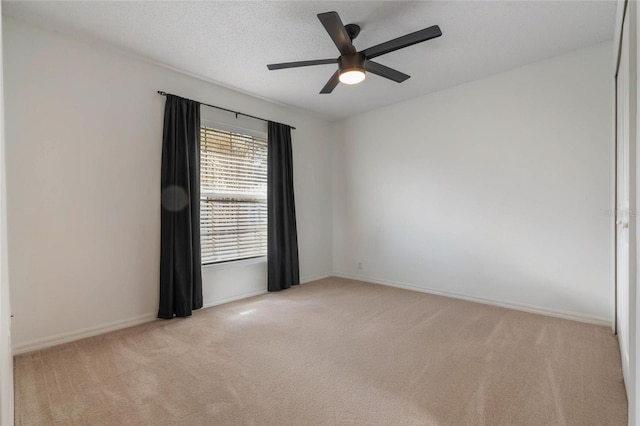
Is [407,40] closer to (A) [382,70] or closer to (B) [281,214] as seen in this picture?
(A) [382,70]

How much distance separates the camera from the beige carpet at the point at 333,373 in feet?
5.61

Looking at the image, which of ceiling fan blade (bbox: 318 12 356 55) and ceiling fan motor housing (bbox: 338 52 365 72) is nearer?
ceiling fan blade (bbox: 318 12 356 55)

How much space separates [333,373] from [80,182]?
8.90 feet

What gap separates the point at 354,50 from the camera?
244 cm

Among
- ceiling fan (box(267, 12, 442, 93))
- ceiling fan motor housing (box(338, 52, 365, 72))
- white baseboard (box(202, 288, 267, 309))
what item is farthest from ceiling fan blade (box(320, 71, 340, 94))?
white baseboard (box(202, 288, 267, 309))

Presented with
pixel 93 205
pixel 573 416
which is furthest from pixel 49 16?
pixel 573 416

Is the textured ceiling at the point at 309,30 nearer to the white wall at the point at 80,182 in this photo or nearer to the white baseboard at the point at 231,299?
the white wall at the point at 80,182

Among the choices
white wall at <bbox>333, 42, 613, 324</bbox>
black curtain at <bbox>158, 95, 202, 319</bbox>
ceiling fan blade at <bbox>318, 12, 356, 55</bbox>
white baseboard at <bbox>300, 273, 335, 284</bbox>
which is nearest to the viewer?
ceiling fan blade at <bbox>318, 12, 356, 55</bbox>

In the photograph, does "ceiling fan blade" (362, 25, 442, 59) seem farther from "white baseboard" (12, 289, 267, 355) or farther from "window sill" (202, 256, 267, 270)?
"white baseboard" (12, 289, 267, 355)

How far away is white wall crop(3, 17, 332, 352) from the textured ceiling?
10.6 inches

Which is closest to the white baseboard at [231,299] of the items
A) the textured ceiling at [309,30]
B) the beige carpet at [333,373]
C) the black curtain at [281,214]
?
the black curtain at [281,214]

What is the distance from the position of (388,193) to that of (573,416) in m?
3.24

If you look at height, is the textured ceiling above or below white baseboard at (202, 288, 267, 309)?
above

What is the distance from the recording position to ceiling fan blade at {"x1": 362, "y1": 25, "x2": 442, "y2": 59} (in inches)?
82.3
